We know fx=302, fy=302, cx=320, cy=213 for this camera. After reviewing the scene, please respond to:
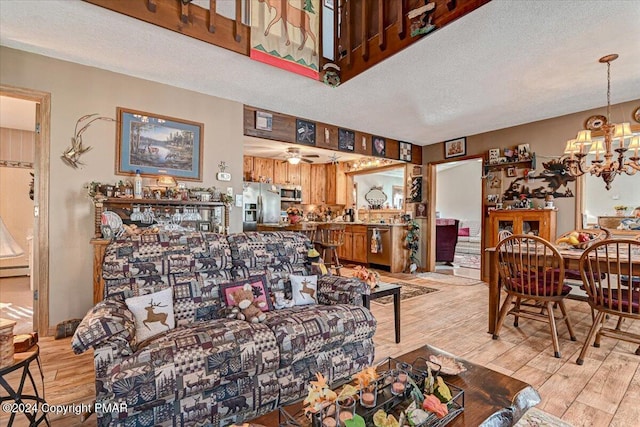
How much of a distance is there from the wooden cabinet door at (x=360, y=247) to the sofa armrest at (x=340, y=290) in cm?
417

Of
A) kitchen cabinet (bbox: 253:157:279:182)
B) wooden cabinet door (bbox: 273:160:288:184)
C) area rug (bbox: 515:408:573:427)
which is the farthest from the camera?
wooden cabinet door (bbox: 273:160:288:184)

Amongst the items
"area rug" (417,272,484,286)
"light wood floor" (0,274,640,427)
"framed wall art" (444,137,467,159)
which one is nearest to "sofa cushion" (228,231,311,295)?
"light wood floor" (0,274,640,427)

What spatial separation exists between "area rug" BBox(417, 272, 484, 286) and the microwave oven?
3.43 meters

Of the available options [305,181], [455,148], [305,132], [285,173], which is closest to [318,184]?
[305,181]

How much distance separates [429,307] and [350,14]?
3614mm

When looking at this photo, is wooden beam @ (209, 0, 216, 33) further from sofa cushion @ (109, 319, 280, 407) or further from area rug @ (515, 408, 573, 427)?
area rug @ (515, 408, 573, 427)

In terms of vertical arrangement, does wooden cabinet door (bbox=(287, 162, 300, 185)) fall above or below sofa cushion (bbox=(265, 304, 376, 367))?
above

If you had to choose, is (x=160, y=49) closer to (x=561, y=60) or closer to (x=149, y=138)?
(x=149, y=138)

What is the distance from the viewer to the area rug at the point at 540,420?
1.66 m

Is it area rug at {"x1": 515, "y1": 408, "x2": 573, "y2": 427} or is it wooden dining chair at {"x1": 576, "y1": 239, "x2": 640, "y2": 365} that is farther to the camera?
wooden dining chair at {"x1": 576, "y1": 239, "x2": 640, "y2": 365}

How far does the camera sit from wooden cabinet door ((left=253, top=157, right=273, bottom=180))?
709 cm

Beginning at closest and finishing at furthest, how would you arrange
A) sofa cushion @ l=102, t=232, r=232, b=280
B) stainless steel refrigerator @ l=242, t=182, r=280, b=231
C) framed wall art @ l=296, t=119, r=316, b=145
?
sofa cushion @ l=102, t=232, r=232, b=280 < framed wall art @ l=296, t=119, r=316, b=145 < stainless steel refrigerator @ l=242, t=182, r=280, b=231

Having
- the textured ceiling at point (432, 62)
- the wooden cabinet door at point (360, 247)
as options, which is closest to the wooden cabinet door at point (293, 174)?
the wooden cabinet door at point (360, 247)

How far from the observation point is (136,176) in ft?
10.8
